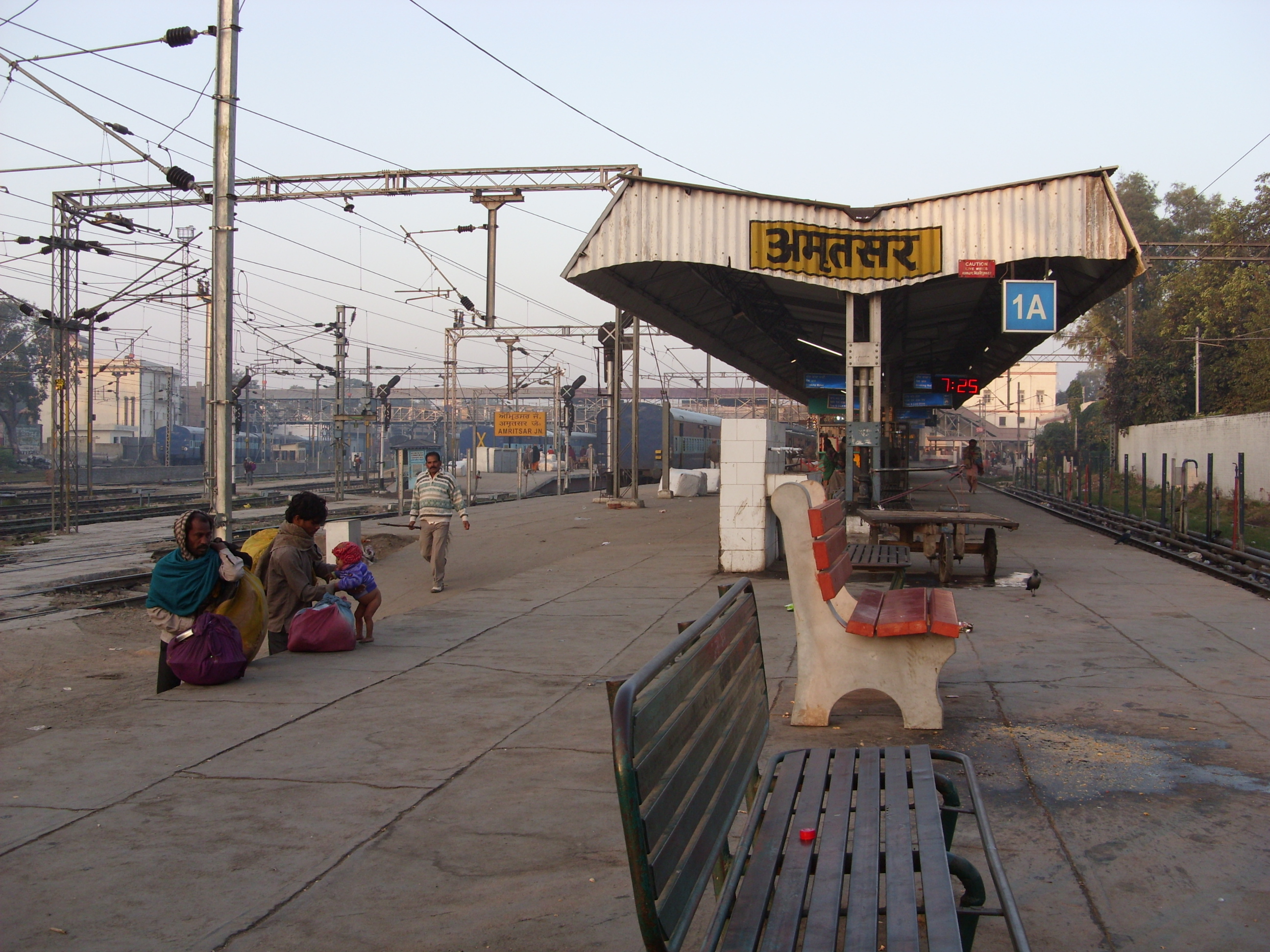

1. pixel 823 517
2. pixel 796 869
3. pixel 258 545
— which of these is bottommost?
pixel 796 869

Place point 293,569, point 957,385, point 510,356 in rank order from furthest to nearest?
1. point 510,356
2. point 957,385
3. point 293,569

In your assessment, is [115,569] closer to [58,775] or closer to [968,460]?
[58,775]

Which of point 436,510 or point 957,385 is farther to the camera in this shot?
point 957,385

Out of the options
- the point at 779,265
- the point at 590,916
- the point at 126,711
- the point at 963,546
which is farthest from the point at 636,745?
the point at 779,265

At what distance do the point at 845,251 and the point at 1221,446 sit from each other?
1737 centimetres

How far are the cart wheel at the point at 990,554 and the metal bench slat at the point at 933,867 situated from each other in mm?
8447

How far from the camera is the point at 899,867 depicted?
97.7 inches

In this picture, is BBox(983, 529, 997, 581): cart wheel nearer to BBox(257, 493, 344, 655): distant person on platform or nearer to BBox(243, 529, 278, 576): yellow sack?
BBox(257, 493, 344, 655): distant person on platform

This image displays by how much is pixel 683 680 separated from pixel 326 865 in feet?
6.03

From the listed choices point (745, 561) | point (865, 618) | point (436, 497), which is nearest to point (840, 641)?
point (865, 618)

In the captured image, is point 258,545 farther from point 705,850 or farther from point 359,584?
point 705,850

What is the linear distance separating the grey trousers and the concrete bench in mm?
6753

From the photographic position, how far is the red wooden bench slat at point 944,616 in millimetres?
4938

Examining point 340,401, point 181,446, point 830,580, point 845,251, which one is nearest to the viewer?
point 830,580
